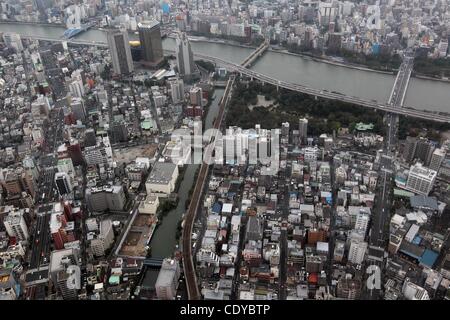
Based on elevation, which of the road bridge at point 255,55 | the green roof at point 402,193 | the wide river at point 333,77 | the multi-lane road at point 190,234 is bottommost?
the multi-lane road at point 190,234

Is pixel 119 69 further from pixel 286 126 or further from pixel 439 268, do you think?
pixel 439 268

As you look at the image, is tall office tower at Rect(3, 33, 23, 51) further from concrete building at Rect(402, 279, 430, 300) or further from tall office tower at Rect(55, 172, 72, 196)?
concrete building at Rect(402, 279, 430, 300)

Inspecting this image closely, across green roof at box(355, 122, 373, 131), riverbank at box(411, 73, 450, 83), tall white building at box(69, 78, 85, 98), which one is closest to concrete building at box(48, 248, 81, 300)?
tall white building at box(69, 78, 85, 98)

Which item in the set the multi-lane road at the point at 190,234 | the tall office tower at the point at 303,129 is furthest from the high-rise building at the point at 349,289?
the tall office tower at the point at 303,129

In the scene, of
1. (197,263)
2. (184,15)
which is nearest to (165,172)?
(197,263)

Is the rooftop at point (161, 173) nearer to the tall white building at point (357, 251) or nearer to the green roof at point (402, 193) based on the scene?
the tall white building at point (357, 251)

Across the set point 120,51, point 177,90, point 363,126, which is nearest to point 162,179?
point 177,90
